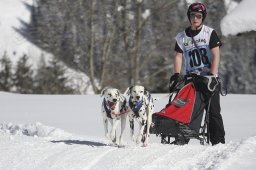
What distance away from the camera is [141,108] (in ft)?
23.9

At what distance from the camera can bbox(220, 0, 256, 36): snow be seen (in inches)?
717

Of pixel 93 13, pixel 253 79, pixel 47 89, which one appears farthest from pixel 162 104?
pixel 47 89

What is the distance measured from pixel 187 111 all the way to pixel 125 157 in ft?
3.95

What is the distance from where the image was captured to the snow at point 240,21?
1822cm

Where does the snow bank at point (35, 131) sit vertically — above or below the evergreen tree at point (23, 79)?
below

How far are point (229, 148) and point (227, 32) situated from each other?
12.6 metres

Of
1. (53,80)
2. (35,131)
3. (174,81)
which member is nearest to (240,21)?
(35,131)

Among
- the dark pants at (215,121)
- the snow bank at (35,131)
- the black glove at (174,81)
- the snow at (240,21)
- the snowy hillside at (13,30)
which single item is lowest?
the snow bank at (35,131)

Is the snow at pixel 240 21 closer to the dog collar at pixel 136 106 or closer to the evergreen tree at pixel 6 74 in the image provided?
the dog collar at pixel 136 106

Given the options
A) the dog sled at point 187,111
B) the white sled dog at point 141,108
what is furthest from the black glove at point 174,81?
the white sled dog at point 141,108

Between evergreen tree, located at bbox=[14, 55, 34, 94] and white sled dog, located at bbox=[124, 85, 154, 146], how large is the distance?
136 ft

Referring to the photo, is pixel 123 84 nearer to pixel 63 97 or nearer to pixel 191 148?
pixel 63 97

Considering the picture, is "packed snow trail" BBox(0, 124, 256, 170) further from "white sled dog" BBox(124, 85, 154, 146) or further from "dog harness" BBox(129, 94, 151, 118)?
"dog harness" BBox(129, 94, 151, 118)

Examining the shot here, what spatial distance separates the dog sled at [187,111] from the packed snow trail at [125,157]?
29cm
